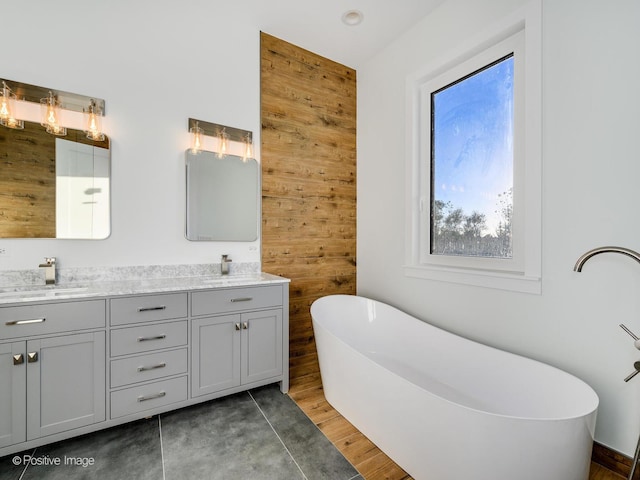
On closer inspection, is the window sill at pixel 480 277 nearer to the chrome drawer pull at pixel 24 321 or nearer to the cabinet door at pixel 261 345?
the cabinet door at pixel 261 345

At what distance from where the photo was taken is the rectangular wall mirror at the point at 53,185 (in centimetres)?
180

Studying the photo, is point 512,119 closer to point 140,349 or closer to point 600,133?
point 600,133

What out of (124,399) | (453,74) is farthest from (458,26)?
(124,399)

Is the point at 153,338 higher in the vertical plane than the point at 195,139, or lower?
lower

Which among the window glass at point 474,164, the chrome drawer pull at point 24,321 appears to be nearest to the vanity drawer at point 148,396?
the chrome drawer pull at point 24,321

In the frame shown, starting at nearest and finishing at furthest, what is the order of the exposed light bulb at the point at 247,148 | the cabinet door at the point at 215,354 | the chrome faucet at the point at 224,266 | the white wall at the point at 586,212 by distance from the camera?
the white wall at the point at 586,212, the cabinet door at the point at 215,354, the chrome faucet at the point at 224,266, the exposed light bulb at the point at 247,148

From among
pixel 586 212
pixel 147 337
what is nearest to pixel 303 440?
pixel 147 337

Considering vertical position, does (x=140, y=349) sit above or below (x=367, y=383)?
above

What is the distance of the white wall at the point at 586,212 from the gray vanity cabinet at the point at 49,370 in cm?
229

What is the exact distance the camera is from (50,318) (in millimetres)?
1565

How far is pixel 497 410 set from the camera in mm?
1672

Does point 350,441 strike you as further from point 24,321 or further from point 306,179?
point 306,179

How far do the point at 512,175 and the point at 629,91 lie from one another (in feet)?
2.07

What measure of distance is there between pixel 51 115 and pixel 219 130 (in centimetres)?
103
